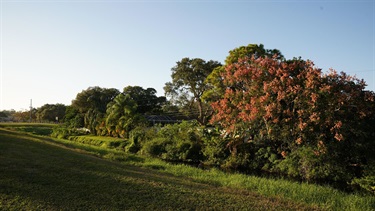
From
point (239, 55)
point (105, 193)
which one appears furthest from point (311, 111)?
point (239, 55)

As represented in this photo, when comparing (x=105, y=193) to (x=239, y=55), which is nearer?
(x=105, y=193)

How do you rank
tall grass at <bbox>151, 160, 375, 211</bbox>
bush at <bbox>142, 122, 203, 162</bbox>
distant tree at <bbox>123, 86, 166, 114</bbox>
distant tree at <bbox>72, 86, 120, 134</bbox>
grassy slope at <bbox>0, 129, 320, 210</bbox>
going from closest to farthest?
grassy slope at <bbox>0, 129, 320, 210</bbox> → tall grass at <bbox>151, 160, 375, 211</bbox> → bush at <bbox>142, 122, 203, 162</bbox> → distant tree at <bbox>72, 86, 120, 134</bbox> → distant tree at <bbox>123, 86, 166, 114</bbox>

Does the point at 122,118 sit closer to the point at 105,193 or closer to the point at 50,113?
the point at 105,193

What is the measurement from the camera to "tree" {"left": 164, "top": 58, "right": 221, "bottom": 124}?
127ft

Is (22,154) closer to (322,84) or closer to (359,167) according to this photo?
(322,84)

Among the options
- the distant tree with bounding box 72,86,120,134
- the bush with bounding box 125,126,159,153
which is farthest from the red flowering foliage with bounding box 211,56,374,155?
the distant tree with bounding box 72,86,120,134

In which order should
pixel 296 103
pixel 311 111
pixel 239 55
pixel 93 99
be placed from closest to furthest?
pixel 311 111
pixel 296 103
pixel 239 55
pixel 93 99

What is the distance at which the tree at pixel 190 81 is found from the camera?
1526 inches

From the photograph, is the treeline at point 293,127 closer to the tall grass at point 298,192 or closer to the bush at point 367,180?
the bush at point 367,180

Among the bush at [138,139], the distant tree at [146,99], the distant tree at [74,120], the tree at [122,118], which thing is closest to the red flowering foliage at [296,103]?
the bush at [138,139]

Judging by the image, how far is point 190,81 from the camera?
39.8 metres

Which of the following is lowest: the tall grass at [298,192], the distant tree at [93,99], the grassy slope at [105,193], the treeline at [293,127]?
the tall grass at [298,192]

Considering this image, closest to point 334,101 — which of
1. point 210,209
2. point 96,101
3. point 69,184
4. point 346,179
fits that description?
point 346,179

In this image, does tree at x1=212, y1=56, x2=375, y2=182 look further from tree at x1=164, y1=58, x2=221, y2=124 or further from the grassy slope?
tree at x1=164, y1=58, x2=221, y2=124
